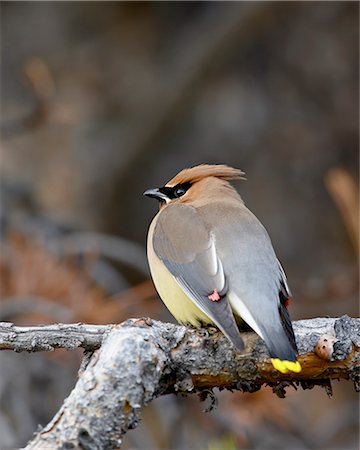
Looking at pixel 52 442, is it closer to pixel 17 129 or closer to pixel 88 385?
pixel 88 385

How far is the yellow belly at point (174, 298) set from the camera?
325 centimetres

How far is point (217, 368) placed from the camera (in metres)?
2.68

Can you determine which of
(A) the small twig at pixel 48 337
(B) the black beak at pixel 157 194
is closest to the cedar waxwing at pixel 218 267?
(B) the black beak at pixel 157 194

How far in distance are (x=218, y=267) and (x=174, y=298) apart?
0.76ft

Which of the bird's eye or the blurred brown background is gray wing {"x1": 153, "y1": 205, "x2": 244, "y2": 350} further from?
the blurred brown background

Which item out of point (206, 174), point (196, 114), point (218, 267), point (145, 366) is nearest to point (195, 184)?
point (206, 174)

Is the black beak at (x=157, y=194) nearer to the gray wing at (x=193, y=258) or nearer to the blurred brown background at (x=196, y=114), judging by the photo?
the gray wing at (x=193, y=258)

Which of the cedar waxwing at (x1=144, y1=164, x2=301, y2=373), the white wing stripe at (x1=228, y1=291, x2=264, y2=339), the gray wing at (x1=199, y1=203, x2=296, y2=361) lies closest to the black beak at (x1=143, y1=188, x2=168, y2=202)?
the cedar waxwing at (x1=144, y1=164, x2=301, y2=373)

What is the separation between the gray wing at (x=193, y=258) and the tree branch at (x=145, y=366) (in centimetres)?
14

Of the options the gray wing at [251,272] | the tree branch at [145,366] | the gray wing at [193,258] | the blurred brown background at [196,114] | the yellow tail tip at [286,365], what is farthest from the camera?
the blurred brown background at [196,114]

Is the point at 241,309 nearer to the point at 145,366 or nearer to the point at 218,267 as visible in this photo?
the point at 218,267

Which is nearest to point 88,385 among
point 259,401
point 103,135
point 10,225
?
point 259,401

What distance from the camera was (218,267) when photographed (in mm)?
3211

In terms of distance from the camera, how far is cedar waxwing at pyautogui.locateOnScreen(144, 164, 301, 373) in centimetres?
294
